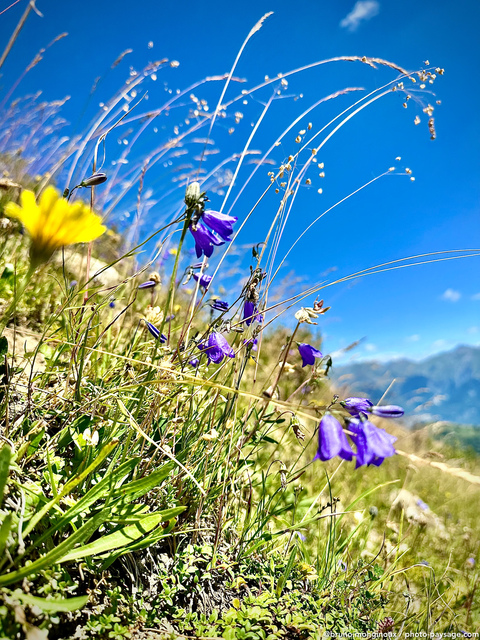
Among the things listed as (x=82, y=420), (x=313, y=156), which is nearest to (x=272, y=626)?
(x=82, y=420)

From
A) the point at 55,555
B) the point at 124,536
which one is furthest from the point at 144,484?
the point at 55,555

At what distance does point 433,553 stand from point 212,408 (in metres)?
2.42

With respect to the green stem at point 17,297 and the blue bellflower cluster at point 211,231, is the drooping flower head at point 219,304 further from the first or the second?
the green stem at point 17,297

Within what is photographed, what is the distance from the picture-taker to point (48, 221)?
0.76 metres

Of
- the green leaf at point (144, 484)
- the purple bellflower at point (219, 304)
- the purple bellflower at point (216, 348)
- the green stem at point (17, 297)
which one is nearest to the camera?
the green stem at point (17, 297)

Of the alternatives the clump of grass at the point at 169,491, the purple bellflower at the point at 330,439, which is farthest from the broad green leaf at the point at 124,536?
the purple bellflower at the point at 330,439

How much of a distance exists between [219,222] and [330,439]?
0.82 m

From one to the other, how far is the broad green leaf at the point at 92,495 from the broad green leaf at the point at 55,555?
6 centimetres

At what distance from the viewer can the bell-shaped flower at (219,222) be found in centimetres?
124

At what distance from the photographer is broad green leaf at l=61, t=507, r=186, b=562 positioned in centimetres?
94

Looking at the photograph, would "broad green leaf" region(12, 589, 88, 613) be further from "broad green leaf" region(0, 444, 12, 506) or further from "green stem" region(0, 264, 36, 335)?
"green stem" region(0, 264, 36, 335)

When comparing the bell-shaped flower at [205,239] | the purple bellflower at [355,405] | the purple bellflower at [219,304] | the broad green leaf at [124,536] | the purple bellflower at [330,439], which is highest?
the bell-shaped flower at [205,239]

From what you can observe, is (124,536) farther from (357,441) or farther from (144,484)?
(357,441)

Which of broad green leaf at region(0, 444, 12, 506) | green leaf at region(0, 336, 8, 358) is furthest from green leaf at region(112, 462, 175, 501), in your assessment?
green leaf at region(0, 336, 8, 358)
